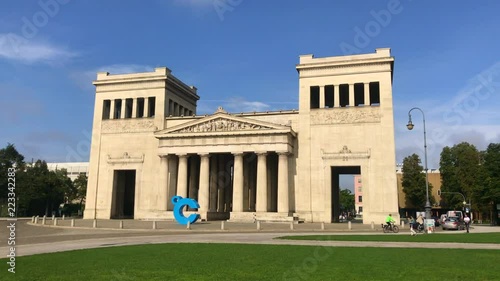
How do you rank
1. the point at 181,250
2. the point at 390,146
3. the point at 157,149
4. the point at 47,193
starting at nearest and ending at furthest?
the point at 181,250
the point at 390,146
the point at 157,149
the point at 47,193

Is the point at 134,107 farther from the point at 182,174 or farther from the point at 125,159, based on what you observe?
the point at 182,174

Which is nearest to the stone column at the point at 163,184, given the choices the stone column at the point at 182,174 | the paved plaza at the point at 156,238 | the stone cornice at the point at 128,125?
the stone column at the point at 182,174

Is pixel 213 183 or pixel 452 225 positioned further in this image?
pixel 213 183

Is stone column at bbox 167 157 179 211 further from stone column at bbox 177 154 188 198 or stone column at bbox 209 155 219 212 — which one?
stone column at bbox 209 155 219 212

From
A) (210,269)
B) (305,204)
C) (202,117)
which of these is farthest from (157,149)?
(210,269)

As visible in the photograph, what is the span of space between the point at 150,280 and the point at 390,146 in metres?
57.3

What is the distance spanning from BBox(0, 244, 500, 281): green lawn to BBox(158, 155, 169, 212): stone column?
5079cm

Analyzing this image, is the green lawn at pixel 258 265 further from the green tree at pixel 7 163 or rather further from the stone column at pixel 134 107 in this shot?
the green tree at pixel 7 163

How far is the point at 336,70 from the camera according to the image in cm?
6975

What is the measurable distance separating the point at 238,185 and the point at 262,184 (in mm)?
4029

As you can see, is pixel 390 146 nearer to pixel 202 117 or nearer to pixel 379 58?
pixel 379 58

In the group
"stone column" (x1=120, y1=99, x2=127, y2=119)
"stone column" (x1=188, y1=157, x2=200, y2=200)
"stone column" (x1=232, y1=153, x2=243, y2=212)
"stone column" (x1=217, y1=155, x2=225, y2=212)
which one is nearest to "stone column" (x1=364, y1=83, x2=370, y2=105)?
"stone column" (x1=232, y1=153, x2=243, y2=212)

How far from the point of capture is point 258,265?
16.2 metres

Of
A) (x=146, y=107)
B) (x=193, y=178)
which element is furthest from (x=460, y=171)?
(x=146, y=107)
